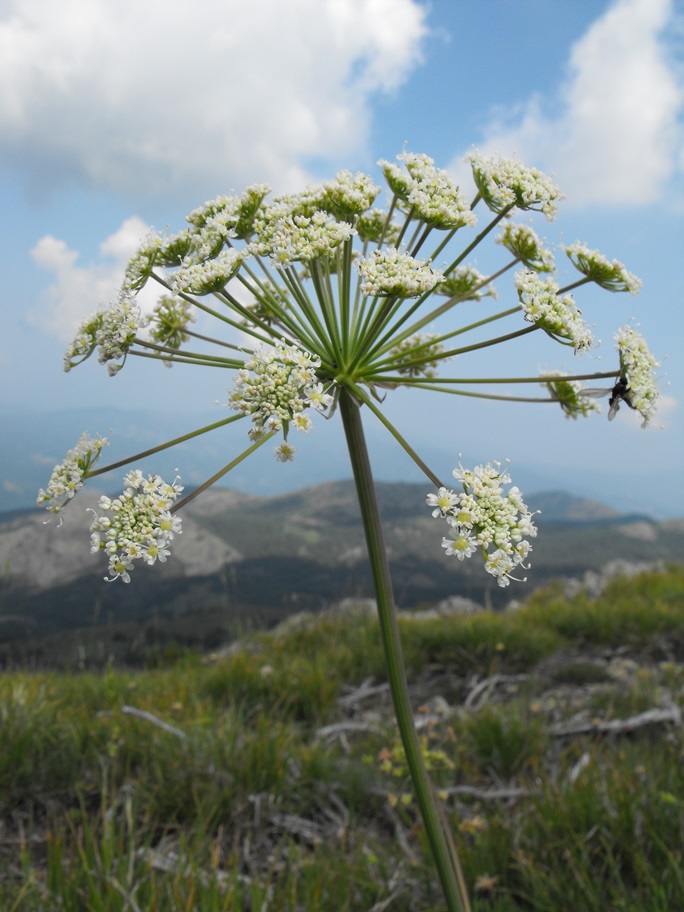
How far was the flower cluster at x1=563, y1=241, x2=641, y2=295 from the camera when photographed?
3.18 meters

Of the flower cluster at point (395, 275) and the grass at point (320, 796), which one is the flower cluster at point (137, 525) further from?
the grass at point (320, 796)

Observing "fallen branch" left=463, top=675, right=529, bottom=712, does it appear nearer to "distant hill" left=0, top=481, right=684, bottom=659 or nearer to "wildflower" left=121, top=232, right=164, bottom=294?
"distant hill" left=0, top=481, right=684, bottom=659

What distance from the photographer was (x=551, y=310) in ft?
8.93

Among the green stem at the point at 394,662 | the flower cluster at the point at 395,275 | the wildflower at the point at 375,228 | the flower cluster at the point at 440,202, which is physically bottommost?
the green stem at the point at 394,662

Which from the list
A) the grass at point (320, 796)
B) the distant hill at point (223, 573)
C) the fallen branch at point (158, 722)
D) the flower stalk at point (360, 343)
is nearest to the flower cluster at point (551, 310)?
the flower stalk at point (360, 343)

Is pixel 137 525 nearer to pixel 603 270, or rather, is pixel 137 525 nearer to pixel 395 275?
pixel 395 275

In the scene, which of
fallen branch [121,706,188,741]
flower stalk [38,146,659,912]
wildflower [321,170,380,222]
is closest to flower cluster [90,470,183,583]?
flower stalk [38,146,659,912]

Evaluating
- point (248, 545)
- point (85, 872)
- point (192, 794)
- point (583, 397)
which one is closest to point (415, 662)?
point (192, 794)

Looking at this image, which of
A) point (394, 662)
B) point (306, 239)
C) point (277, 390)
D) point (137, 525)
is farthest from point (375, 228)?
point (394, 662)

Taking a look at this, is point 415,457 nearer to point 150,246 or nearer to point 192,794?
point 150,246

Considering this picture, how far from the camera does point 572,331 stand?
2662 mm

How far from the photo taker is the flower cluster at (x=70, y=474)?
2.95 metres

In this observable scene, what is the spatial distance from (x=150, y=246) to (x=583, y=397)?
233 centimetres

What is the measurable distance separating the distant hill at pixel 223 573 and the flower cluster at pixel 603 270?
10041mm
